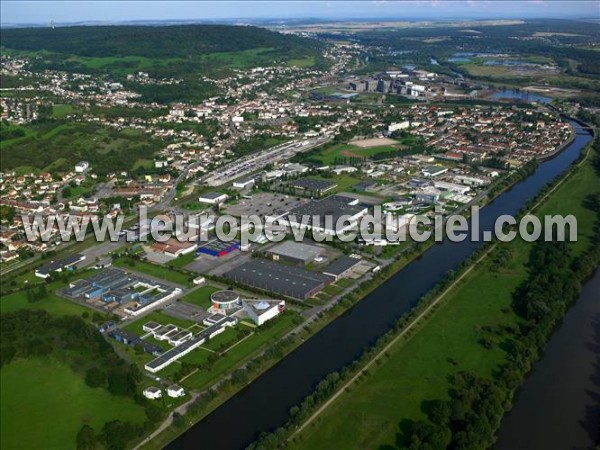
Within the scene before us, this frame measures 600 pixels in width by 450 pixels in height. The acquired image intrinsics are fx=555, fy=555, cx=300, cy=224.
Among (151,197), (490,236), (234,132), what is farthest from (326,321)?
(234,132)

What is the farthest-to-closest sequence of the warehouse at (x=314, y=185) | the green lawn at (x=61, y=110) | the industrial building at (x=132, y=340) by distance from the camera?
1. the green lawn at (x=61, y=110)
2. the warehouse at (x=314, y=185)
3. the industrial building at (x=132, y=340)

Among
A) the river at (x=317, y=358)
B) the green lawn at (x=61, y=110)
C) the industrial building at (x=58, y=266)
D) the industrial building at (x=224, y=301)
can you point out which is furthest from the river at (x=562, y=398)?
the green lawn at (x=61, y=110)

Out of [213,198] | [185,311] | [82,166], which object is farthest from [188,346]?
[82,166]

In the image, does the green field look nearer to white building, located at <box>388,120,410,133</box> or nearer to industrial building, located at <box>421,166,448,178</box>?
industrial building, located at <box>421,166,448,178</box>

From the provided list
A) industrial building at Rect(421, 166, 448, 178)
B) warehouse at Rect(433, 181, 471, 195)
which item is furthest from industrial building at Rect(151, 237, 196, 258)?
industrial building at Rect(421, 166, 448, 178)

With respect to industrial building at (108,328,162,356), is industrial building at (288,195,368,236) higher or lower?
higher

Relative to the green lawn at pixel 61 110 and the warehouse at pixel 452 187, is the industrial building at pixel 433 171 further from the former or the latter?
the green lawn at pixel 61 110
